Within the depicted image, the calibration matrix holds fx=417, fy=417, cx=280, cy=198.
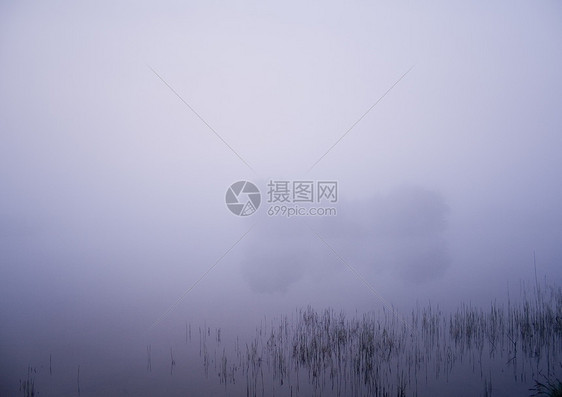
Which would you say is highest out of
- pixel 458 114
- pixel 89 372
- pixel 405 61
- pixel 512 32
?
pixel 512 32

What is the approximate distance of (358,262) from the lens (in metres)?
3.75

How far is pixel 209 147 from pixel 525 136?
3.07 metres

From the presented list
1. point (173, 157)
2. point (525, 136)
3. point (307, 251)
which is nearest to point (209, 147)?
point (173, 157)

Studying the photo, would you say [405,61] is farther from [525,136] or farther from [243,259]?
[243,259]

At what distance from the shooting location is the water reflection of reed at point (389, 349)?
10.5ft

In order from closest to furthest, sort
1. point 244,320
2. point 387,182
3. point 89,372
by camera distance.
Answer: point 89,372, point 244,320, point 387,182
